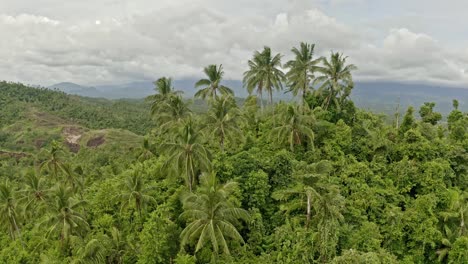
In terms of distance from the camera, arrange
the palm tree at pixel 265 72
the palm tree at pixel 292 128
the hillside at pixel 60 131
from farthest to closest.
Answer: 1. the hillside at pixel 60 131
2. the palm tree at pixel 265 72
3. the palm tree at pixel 292 128

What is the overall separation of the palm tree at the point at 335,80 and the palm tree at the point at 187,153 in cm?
2460

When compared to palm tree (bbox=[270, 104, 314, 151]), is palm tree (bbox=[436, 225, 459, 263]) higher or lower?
lower

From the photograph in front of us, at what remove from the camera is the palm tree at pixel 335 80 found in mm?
48469

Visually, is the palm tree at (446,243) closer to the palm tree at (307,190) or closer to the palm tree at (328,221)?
the palm tree at (328,221)

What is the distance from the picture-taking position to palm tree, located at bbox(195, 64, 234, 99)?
5047 centimetres

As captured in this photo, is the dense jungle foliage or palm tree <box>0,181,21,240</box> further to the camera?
palm tree <box>0,181,21,240</box>

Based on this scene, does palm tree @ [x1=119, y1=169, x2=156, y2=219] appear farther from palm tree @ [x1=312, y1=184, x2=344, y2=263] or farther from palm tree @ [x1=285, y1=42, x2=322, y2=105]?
palm tree @ [x1=285, y1=42, x2=322, y2=105]

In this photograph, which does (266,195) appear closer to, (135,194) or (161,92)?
(135,194)

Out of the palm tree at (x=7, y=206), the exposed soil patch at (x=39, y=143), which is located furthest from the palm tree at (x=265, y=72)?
the exposed soil patch at (x=39, y=143)

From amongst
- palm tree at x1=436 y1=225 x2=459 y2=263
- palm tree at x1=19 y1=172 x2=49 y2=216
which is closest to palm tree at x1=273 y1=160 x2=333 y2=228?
palm tree at x1=436 y1=225 x2=459 y2=263

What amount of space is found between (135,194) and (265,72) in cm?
2654

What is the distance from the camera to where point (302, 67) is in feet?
165

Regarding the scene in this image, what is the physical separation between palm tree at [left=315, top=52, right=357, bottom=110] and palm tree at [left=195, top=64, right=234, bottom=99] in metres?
13.8

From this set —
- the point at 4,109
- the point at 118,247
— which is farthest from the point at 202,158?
the point at 4,109
